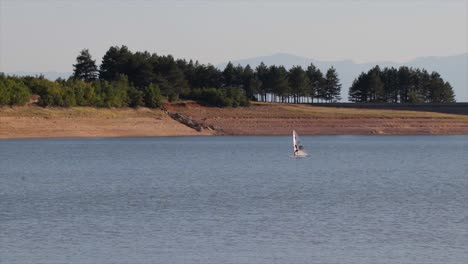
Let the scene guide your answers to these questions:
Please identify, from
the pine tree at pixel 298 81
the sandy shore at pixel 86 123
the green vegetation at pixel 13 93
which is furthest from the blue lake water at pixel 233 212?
the pine tree at pixel 298 81

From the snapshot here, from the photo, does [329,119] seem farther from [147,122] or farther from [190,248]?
[190,248]

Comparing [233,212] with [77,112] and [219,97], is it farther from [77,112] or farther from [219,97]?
[219,97]

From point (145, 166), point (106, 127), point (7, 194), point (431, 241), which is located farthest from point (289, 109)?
point (431, 241)

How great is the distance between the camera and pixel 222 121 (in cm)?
13938

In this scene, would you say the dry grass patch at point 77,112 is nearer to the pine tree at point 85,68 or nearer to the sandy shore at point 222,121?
the sandy shore at point 222,121

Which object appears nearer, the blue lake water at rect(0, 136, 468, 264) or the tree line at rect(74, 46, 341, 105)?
the blue lake water at rect(0, 136, 468, 264)

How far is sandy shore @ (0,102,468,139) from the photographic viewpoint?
12288 cm

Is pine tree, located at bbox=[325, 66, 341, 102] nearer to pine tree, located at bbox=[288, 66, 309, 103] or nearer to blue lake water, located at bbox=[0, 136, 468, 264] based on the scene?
pine tree, located at bbox=[288, 66, 309, 103]

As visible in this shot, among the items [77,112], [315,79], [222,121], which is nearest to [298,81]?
[315,79]

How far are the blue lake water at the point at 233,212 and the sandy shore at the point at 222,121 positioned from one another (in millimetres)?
46441

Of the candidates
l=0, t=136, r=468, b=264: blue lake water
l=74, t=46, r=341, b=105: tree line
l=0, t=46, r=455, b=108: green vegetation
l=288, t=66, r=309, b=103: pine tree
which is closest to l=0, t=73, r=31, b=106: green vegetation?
l=0, t=46, r=455, b=108: green vegetation

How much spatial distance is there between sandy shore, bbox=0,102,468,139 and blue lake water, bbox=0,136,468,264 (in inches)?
1828

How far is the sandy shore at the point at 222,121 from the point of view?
122875 millimetres

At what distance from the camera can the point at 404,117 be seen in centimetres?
14738
